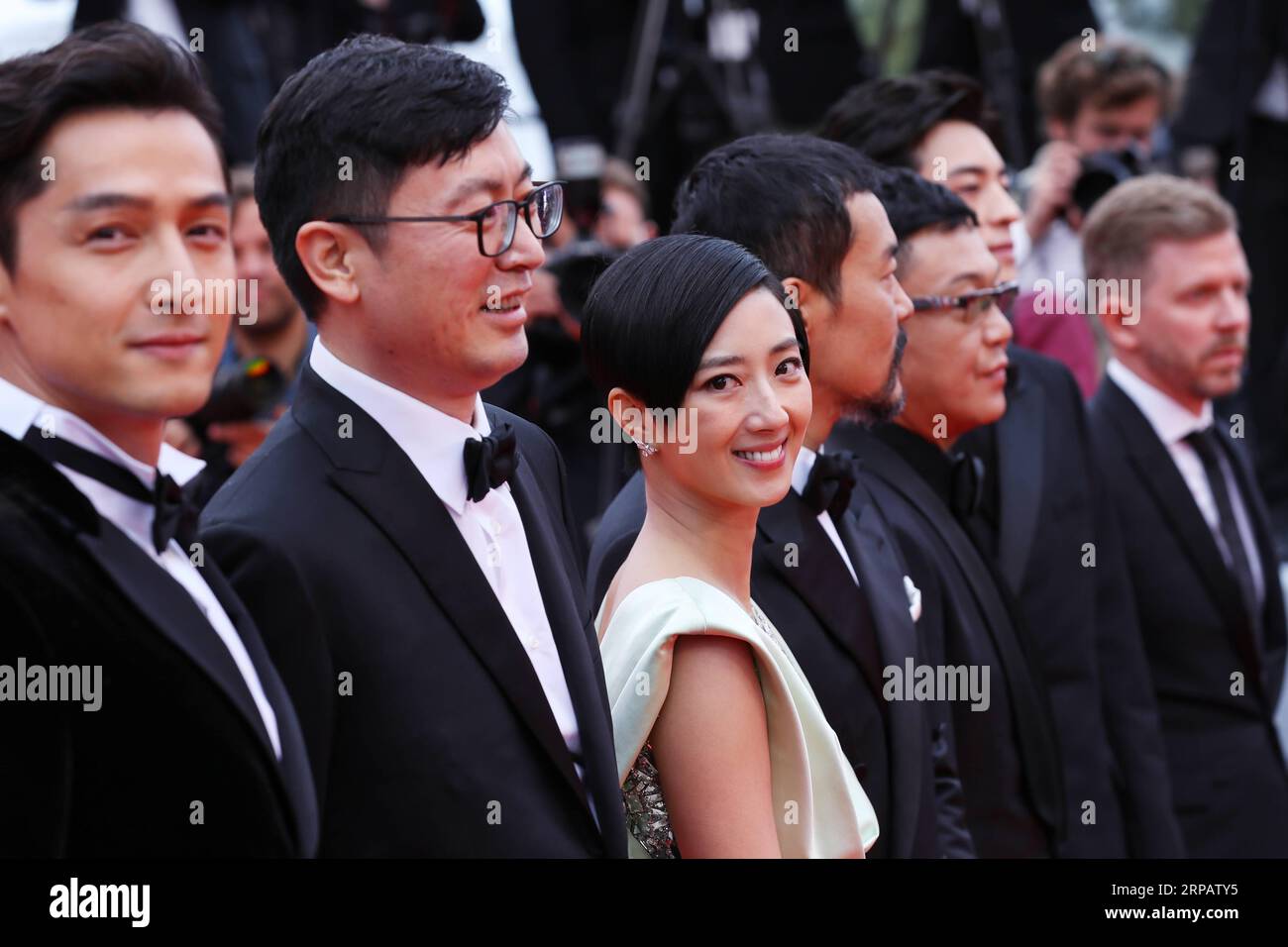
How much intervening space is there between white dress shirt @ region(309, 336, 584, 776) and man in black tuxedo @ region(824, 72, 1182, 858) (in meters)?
1.31

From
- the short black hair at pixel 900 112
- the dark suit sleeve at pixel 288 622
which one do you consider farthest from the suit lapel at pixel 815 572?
the short black hair at pixel 900 112

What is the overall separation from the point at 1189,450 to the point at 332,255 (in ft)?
8.27

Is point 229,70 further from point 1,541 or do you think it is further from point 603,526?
point 1,541

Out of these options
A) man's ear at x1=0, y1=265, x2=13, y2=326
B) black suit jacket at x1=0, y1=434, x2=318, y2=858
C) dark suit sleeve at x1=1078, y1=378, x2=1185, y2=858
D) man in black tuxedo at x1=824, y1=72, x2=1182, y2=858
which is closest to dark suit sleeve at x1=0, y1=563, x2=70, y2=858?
black suit jacket at x1=0, y1=434, x2=318, y2=858

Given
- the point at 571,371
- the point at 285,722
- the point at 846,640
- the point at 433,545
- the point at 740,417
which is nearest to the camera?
the point at 285,722

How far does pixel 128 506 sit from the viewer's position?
1.62 m

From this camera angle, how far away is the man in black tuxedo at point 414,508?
186cm

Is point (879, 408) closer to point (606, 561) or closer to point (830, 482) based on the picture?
point (830, 482)

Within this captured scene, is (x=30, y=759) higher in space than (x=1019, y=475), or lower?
lower

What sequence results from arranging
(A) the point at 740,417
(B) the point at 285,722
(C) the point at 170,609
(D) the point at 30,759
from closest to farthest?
(D) the point at 30,759, (C) the point at 170,609, (B) the point at 285,722, (A) the point at 740,417

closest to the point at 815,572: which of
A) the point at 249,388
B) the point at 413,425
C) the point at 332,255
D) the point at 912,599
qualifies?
the point at 912,599

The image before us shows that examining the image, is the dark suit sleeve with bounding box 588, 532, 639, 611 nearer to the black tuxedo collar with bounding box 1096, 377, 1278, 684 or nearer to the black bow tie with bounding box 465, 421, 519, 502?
the black bow tie with bounding box 465, 421, 519, 502
